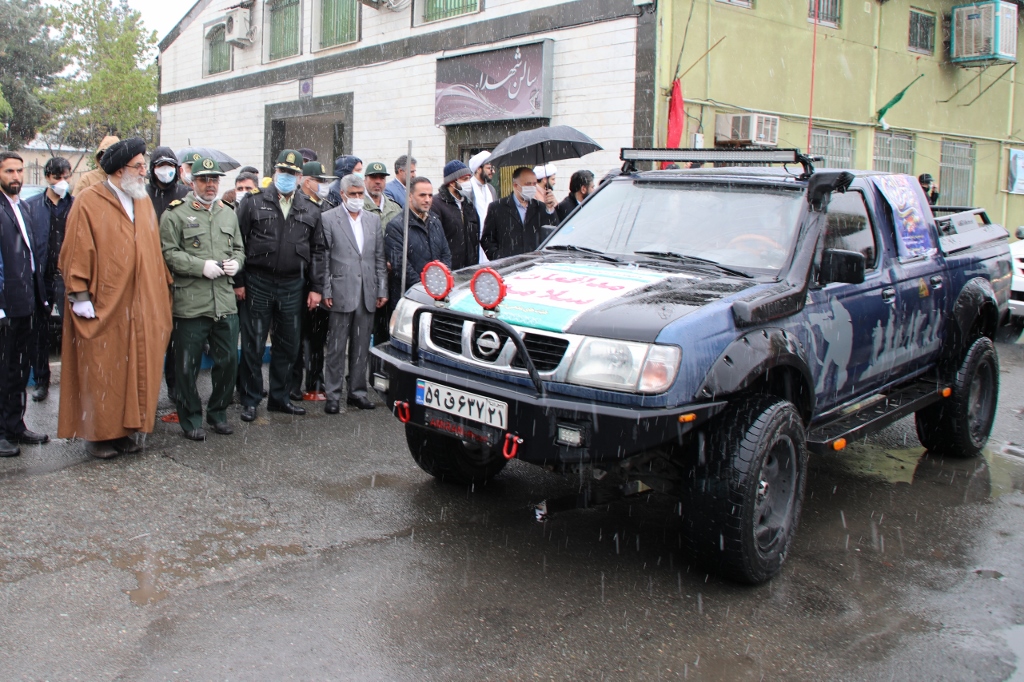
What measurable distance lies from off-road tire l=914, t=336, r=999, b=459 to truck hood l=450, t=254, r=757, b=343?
2.54 m

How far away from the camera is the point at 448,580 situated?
13.4 ft

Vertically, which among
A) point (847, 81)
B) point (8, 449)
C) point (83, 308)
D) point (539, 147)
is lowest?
point (8, 449)

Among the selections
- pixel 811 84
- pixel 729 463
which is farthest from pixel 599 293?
pixel 811 84

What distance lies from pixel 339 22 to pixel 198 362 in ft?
43.9

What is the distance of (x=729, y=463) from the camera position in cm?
388

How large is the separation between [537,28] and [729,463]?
37.0ft

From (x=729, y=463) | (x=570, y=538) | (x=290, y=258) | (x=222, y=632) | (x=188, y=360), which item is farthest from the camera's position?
(x=290, y=258)

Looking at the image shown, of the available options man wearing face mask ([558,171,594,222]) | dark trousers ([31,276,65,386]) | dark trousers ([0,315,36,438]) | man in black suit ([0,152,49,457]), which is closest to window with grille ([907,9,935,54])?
man wearing face mask ([558,171,594,222])

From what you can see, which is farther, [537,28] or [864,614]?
[537,28]

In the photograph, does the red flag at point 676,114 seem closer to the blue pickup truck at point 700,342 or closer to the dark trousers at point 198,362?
the blue pickup truck at point 700,342

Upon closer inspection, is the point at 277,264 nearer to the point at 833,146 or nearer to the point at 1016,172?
the point at 833,146

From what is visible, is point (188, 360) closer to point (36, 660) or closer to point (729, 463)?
point (36, 660)

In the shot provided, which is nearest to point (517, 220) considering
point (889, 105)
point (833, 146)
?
point (833, 146)

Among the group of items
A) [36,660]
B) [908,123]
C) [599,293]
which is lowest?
[36,660]
